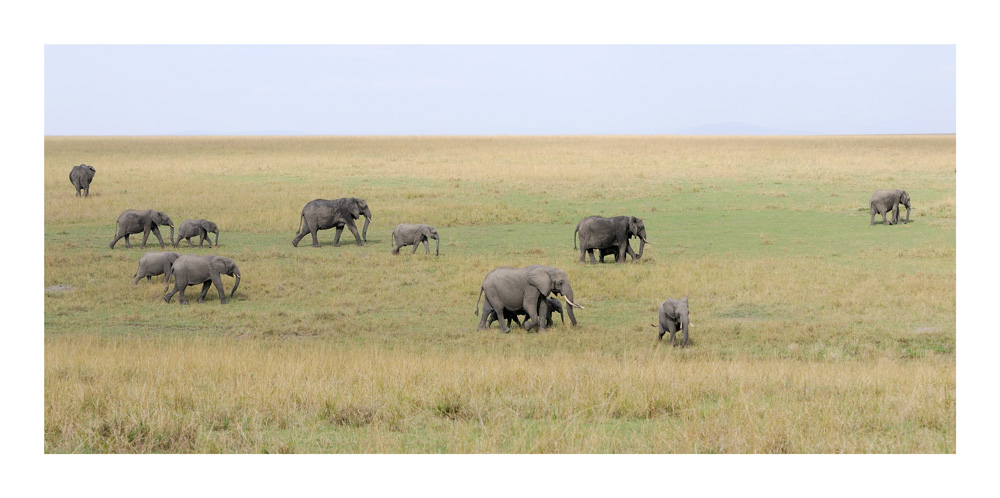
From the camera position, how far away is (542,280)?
16.4 meters

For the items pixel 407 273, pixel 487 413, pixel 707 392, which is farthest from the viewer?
pixel 407 273

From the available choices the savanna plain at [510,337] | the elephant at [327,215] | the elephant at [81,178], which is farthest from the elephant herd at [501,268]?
the elephant at [81,178]

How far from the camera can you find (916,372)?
Answer: 11930 mm

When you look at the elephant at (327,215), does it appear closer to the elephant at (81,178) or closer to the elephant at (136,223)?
the elephant at (136,223)

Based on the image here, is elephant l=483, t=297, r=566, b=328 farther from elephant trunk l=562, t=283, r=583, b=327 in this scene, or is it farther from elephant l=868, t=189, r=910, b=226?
elephant l=868, t=189, r=910, b=226

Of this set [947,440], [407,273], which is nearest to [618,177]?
[407,273]

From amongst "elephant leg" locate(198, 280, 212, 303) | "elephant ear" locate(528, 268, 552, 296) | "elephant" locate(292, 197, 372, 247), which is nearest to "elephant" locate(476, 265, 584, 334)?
"elephant ear" locate(528, 268, 552, 296)

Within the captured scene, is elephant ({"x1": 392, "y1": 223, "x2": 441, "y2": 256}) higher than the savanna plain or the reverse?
higher

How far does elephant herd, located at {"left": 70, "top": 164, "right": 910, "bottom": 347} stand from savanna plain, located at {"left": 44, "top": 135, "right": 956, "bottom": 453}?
0.42 metres

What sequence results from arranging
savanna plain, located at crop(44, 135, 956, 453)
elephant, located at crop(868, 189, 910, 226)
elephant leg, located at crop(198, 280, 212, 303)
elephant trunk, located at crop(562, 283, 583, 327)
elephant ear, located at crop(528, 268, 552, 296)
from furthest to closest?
elephant, located at crop(868, 189, 910, 226) < elephant leg, located at crop(198, 280, 212, 303) < elephant trunk, located at crop(562, 283, 583, 327) < elephant ear, located at crop(528, 268, 552, 296) < savanna plain, located at crop(44, 135, 956, 453)

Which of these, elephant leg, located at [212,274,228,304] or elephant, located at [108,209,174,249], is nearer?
elephant leg, located at [212,274,228,304]

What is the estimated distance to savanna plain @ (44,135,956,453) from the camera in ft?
28.5

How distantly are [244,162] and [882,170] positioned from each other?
45.7 meters
